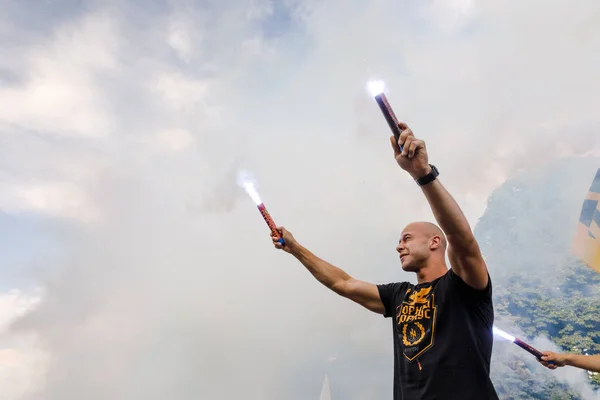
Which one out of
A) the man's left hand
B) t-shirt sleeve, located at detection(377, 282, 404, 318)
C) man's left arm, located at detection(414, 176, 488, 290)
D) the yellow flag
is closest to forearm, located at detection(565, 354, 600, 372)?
t-shirt sleeve, located at detection(377, 282, 404, 318)

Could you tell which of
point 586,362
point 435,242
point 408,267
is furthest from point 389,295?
point 586,362

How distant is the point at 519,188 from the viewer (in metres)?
46.5

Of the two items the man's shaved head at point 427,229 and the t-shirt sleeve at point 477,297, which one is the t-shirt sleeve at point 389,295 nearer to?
the man's shaved head at point 427,229

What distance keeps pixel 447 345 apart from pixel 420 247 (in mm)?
896

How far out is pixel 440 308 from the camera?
3.19 meters

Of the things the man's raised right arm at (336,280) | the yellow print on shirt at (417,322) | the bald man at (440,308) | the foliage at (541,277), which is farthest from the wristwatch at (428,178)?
the foliage at (541,277)

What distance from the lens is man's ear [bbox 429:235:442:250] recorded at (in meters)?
3.71

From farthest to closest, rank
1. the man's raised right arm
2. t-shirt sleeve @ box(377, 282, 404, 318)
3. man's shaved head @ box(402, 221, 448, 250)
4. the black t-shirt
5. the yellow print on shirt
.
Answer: the man's raised right arm, t-shirt sleeve @ box(377, 282, 404, 318), man's shaved head @ box(402, 221, 448, 250), the yellow print on shirt, the black t-shirt

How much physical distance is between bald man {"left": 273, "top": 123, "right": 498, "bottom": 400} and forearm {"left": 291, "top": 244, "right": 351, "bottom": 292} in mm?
822

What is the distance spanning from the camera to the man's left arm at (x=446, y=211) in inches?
103

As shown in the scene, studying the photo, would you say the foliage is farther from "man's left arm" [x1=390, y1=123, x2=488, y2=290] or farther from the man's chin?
"man's left arm" [x1=390, y1=123, x2=488, y2=290]

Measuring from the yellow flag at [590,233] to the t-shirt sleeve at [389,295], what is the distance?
17.6 metres

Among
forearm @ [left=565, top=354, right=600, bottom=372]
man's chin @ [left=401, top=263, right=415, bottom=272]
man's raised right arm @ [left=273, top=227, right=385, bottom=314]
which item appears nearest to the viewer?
man's chin @ [left=401, top=263, right=415, bottom=272]

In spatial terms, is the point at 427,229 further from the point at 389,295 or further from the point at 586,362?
the point at 586,362
